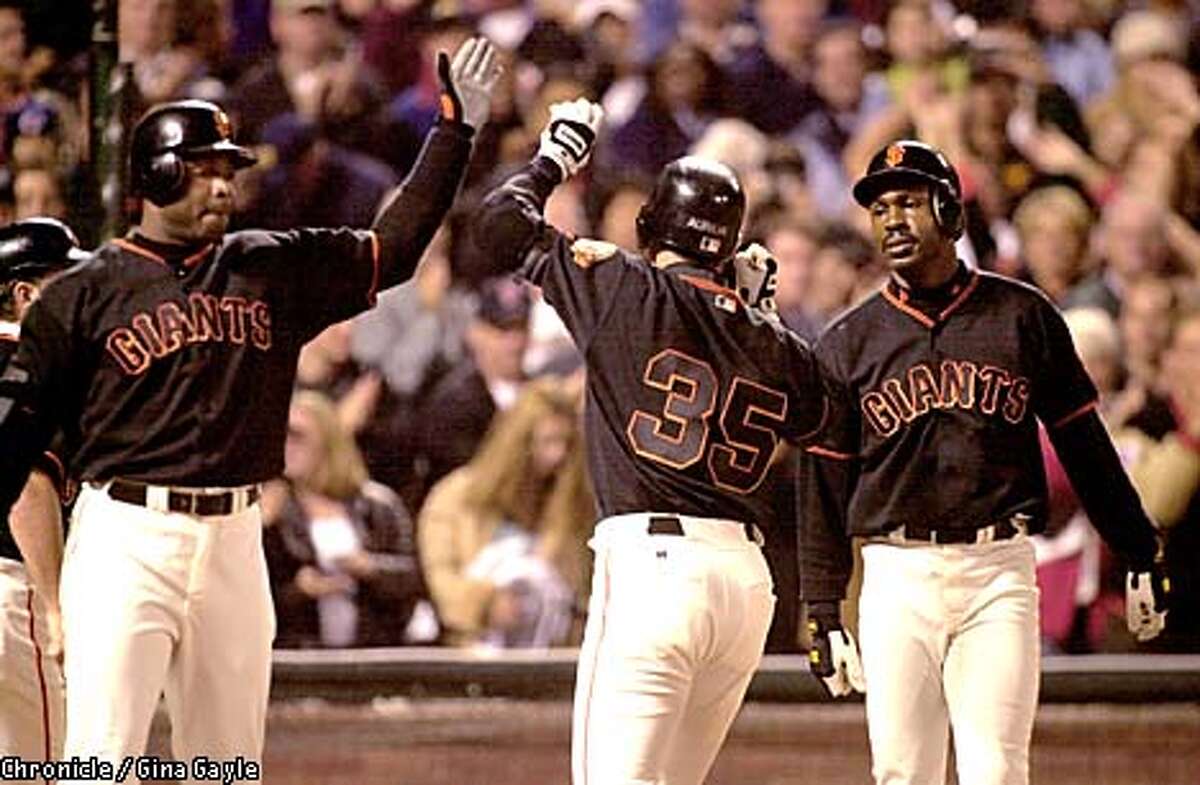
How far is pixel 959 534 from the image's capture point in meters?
5.28

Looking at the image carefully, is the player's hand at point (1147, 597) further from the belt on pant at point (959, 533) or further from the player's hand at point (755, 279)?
the player's hand at point (755, 279)

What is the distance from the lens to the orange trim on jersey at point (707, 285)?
5172mm

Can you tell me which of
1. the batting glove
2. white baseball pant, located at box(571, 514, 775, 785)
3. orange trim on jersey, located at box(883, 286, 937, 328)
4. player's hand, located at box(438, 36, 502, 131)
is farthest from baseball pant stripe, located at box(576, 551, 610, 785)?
player's hand, located at box(438, 36, 502, 131)

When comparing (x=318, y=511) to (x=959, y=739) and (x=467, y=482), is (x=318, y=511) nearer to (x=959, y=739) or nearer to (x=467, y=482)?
(x=467, y=482)

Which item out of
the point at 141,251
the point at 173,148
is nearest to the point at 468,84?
the point at 173,148

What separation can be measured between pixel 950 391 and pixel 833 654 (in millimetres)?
619

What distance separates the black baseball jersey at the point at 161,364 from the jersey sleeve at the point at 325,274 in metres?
0.07

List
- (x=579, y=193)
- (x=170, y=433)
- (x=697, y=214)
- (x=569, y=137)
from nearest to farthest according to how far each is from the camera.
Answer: (x=170, y=433) → (x=697, y=214) → (x=569, y=137) → (x=579, y=193)

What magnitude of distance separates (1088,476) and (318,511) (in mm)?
4621

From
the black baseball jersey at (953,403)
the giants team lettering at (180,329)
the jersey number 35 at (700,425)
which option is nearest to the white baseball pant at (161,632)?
the giants team lettering at (180,329)

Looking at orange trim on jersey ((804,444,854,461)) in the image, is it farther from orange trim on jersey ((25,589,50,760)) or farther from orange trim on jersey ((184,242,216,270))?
orange trim on jersey ((25,589,50,760))

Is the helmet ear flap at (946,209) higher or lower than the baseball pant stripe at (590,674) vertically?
higher

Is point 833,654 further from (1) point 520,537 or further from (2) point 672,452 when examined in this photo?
(1) point 520,537

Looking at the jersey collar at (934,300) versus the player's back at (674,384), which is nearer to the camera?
the player's back at (674,384)
